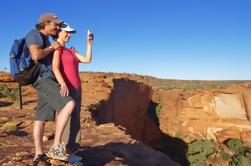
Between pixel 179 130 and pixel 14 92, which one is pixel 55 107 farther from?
pixel 179 130

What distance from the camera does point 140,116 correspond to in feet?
73.5

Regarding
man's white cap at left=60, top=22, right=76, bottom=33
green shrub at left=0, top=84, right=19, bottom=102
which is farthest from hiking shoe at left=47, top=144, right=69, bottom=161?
green shrub at left=0, top=84, right=19, bottom=102

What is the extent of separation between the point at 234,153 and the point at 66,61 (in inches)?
692

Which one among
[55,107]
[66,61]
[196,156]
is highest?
[66,61]

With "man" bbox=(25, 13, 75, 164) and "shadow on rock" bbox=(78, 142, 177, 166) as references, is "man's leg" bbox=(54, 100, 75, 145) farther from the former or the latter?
"shadow on rock" bbox=(78, 142, 177, 166)

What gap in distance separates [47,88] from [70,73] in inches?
12.6

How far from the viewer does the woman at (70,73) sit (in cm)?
438

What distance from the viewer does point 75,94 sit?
462 cm

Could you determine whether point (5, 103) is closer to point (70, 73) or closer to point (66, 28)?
point (70, 73)

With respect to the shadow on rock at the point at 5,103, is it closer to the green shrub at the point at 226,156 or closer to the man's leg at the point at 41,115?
the man's leg at the point at 41,115

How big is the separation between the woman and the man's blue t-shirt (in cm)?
9

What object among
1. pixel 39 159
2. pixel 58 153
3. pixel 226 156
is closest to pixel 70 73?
pixel 58 153

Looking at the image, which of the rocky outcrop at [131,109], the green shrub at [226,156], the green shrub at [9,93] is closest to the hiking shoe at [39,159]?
the rocky outcrop at [131,109]

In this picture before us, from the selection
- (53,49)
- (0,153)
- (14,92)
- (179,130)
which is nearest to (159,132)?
(179,130)
